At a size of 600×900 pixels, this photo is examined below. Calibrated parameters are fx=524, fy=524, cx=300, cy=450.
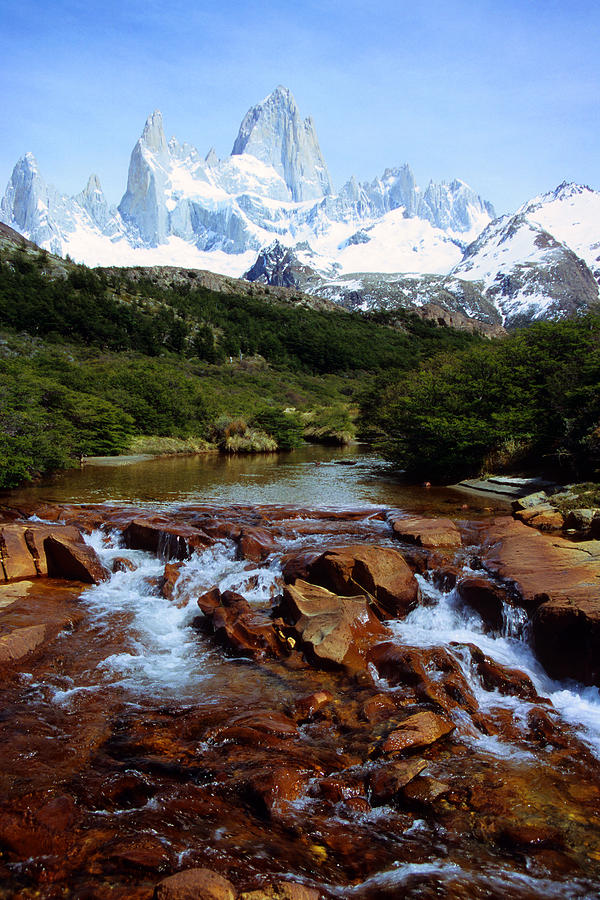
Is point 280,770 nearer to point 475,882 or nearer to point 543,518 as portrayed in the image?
point 475,882

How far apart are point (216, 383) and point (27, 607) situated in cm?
4248

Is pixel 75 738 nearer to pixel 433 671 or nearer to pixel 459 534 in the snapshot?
pixel 433 671

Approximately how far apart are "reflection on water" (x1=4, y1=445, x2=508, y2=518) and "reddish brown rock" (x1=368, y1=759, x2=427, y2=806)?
9880mm

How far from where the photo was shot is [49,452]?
1770 cm

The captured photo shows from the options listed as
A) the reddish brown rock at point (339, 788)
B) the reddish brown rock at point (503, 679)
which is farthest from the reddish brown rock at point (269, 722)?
the reddish brown rock at point (503, 679)

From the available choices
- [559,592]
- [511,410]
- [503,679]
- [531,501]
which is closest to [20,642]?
[503,679]

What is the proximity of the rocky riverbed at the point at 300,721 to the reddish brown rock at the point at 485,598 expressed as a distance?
32 millimetres

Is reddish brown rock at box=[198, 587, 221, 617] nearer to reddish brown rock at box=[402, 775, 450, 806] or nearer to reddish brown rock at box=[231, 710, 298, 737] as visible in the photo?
reddish brown rock at box=[231, 710, 298, 737]

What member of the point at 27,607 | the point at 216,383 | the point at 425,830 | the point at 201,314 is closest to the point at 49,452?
the point at 27,607

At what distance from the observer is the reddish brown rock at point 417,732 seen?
4.61 meters

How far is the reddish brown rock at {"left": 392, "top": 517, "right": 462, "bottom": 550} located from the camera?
1024cm

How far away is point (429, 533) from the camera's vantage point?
34.4 ft

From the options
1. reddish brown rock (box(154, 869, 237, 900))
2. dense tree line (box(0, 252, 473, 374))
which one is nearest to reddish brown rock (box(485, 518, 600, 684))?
reddish brown rock (box(154, 869, 237, 900))

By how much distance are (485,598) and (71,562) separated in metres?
6.89
